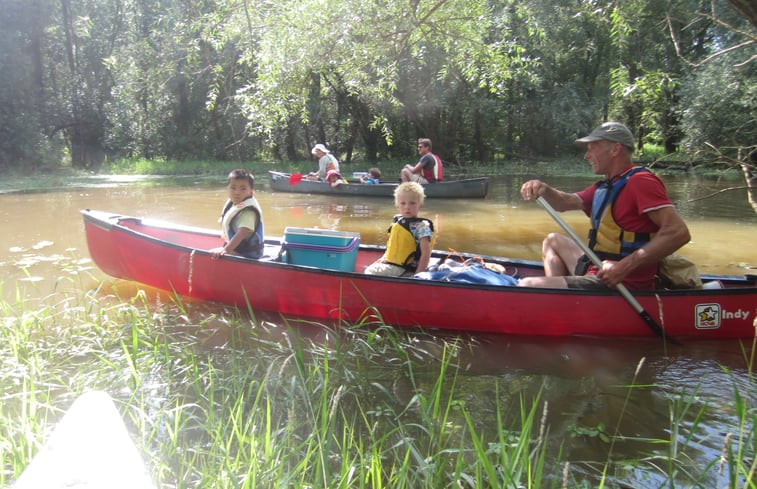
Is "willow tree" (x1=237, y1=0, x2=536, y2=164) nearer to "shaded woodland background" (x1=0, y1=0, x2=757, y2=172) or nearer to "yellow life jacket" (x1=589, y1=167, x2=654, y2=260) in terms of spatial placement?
"yellow life jacket" (x1=589, y1=167, x2=654, y2=260)

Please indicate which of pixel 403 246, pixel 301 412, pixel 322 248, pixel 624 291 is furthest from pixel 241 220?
pixel 624 291

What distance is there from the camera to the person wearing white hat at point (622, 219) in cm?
363

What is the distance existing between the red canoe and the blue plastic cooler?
0.29m

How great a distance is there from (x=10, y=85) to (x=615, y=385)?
75.6 feet

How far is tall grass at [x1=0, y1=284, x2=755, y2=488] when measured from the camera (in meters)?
2.07

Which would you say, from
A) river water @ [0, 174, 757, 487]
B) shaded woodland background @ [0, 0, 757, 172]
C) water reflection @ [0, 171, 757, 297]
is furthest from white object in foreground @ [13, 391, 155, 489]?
shaded woodland background @ [0, 0, 757, 172]

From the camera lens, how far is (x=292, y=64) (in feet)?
21.5

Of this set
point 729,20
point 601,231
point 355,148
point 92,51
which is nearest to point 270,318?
point 601,231

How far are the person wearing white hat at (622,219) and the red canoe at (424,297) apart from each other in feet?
0.57

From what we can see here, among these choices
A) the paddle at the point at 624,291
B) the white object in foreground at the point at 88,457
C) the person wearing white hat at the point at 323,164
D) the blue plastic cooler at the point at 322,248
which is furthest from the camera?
the person wearing white hat at the point at 323,164

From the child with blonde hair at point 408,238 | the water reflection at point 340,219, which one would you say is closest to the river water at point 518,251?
the water reflection at point 340,219

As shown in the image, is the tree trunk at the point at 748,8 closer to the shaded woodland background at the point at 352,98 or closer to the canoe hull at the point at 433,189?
the canoe hull at the point at 433,189

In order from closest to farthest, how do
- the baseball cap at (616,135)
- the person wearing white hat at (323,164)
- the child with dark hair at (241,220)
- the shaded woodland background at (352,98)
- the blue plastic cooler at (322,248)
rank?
the baseball cap at (616,135)
the child with dark hair at (241,220)
the blue plastic cooler at (322,248)
the person wearing white hat at (323,164)
the shaded woodland background at (352,98)

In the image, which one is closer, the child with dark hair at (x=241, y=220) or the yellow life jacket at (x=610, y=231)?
the yellow life jacket at (x=610, y=231)
